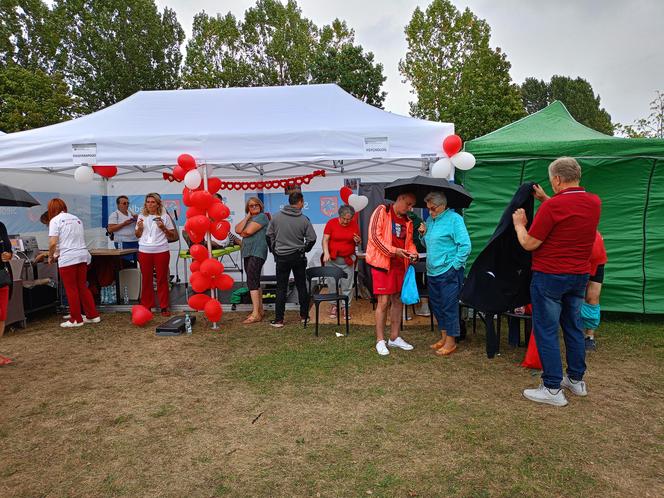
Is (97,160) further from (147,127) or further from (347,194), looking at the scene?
(347,194)

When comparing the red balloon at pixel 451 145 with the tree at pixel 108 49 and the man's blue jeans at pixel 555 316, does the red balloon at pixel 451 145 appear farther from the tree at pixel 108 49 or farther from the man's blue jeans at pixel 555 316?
the tree at pixel 108 49

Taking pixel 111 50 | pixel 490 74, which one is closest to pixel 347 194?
pixel 490 74

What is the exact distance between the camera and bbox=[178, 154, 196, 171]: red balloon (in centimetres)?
481

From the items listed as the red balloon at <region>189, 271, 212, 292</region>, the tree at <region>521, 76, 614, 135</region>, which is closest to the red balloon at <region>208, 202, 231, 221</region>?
the red balloon at <region>189, 271, 212, 292</region>

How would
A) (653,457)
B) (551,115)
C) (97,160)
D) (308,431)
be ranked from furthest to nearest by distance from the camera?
(551,115) < (97,160) < (308,431) < (653,457)

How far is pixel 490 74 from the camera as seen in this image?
60.1ft

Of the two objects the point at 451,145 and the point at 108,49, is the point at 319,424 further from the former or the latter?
the point at 108,49

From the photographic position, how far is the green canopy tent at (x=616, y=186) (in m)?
5.25

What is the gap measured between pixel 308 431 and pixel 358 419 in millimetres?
357

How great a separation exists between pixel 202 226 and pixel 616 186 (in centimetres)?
499

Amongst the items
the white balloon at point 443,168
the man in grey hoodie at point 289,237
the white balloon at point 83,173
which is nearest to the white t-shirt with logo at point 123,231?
the white balloon at point 83,173

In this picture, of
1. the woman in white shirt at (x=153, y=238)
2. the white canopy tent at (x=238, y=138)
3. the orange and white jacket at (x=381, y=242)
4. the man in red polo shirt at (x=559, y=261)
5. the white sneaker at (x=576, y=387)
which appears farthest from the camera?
the woman in white shirt at (x=153, y=238)

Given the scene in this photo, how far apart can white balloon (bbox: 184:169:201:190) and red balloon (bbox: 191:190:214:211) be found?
3.5 inches

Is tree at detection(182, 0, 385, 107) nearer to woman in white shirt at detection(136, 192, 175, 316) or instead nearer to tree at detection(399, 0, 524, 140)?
tree at detection(399, 0, 524, 140)
